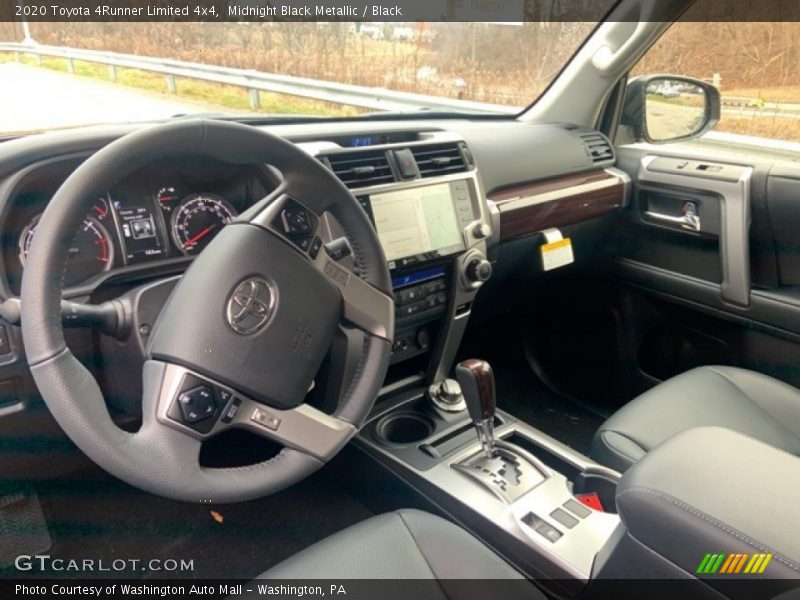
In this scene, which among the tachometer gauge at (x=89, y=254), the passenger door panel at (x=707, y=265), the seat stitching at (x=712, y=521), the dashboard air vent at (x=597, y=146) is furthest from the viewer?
the dashboard air vent at (x=597, y=146)

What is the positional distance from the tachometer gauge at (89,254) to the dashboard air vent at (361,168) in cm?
56

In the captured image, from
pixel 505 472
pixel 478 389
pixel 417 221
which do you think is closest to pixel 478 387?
pixel 478 389

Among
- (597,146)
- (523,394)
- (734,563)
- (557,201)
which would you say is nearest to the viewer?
(734,563)

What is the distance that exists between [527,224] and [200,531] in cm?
143

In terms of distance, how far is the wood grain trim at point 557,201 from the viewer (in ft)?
7.14

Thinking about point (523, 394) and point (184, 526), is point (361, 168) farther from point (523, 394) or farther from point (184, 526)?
point (523, 394)

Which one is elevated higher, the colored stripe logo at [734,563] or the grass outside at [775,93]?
the grass outside at [775,93]

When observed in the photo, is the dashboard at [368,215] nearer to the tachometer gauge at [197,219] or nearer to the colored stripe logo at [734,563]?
the tachometer gauge at [197,219]

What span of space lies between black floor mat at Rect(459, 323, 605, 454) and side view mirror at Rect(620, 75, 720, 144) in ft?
3.24

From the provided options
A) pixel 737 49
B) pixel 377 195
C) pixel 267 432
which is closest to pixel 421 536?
pixel 267 432

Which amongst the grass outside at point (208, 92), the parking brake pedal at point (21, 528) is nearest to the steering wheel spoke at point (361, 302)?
the grass outside at point (208, 92)

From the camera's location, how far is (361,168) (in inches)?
67.0

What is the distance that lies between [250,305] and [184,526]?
1.25m

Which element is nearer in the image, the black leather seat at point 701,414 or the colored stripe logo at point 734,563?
the colored stripe logo at point 734,563
